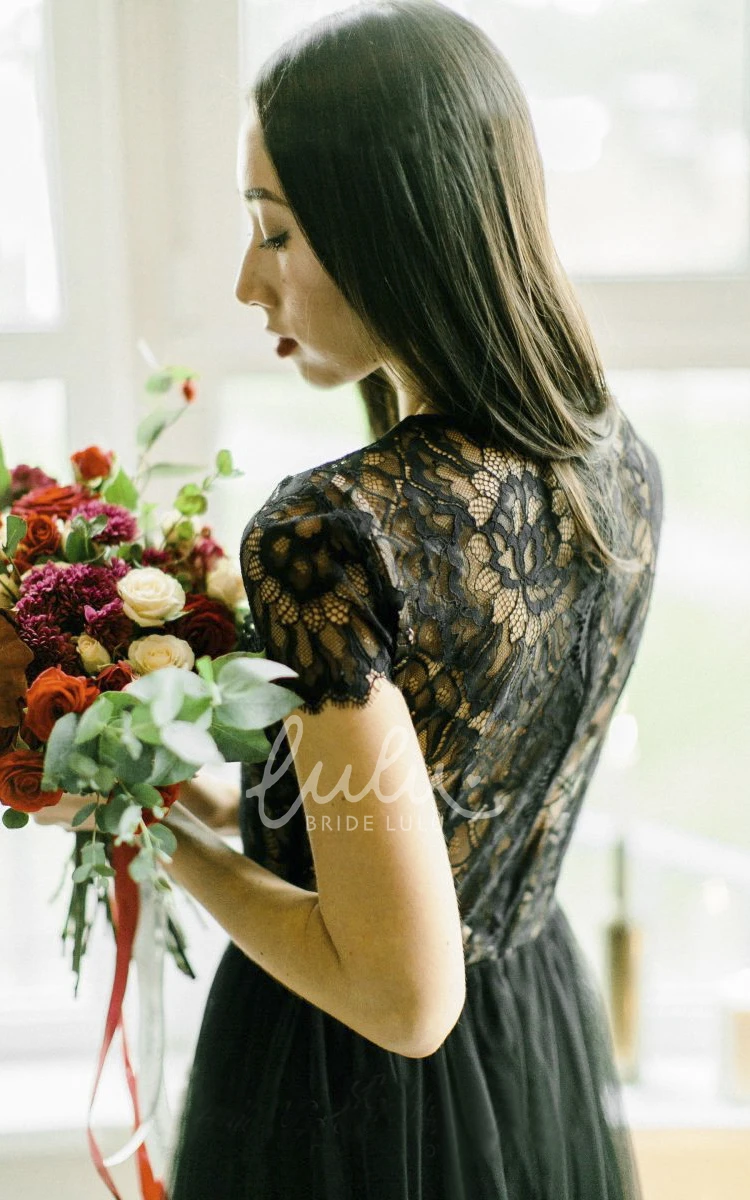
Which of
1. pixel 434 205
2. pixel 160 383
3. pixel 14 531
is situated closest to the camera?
pixel 434 205

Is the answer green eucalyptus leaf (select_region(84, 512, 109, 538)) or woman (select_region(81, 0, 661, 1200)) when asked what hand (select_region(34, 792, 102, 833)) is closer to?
woman (select_region(81, 0, 661, 1200))

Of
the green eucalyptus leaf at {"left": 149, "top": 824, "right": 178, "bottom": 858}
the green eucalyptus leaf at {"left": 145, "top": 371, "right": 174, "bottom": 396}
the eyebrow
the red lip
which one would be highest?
the eyebrow

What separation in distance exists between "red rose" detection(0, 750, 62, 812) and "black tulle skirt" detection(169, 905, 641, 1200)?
1.00ft

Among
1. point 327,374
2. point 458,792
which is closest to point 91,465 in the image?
point 327,374

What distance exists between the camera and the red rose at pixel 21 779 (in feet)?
2.36

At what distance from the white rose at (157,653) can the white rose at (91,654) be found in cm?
2

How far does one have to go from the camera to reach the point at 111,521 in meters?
0.88

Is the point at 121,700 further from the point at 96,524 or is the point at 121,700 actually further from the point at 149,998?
the point at 149,998

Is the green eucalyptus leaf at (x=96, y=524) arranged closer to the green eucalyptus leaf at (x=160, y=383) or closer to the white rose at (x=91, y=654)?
the white rose at (x=91, y=654)

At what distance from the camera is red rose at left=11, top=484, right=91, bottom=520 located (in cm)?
88

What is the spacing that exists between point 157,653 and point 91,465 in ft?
0.87

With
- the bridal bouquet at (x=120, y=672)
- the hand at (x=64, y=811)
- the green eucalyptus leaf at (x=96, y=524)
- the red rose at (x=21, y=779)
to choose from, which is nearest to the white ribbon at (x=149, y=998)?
the bridal bouquet at (x=120, y=672)

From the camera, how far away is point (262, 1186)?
84cm

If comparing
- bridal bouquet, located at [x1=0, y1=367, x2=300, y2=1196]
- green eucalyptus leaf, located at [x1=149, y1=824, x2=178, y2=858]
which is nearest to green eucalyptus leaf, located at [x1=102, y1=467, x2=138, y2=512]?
bridal bouquet, located at [x1=0, y1=367, x2=300, y2=1196]
